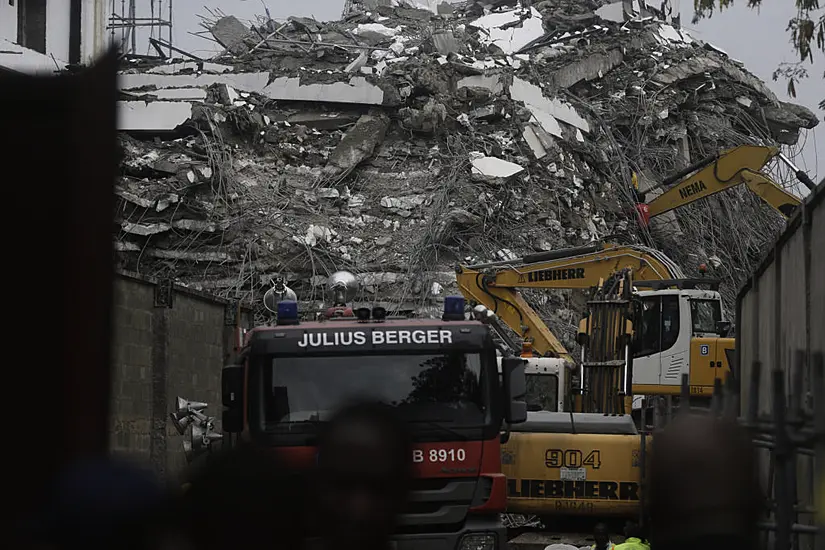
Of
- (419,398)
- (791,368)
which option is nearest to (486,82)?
(419,398)

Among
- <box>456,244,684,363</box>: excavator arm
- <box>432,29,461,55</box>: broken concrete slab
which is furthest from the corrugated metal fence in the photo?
<box>432,29,461,55</box>: broken concrete slab

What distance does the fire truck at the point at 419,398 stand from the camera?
990 cm

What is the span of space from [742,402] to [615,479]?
1852mm

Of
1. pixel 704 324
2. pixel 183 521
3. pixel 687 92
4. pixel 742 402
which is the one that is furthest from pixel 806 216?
pixel 687 92

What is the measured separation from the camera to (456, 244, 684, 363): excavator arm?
19047 mm

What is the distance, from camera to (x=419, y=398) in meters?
10.0

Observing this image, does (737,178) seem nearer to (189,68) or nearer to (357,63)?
(357,63)

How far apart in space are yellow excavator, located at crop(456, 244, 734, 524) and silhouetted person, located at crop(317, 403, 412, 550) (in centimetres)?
914

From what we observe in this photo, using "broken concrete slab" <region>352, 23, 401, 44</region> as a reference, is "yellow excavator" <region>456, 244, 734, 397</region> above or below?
below

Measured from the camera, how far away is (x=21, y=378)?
282 centimetres

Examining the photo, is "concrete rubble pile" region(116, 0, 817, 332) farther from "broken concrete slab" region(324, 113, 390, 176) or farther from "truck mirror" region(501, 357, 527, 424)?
"truck mirror" region(501, 357, 527, 424)

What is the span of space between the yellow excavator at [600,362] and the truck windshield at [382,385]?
274 centimetres

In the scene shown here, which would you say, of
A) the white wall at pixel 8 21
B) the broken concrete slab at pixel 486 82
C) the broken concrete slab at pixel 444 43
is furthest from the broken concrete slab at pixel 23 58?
the broken concrete slab at pixel 444 43

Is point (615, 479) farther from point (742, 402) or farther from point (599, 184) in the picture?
point (599, 184)
